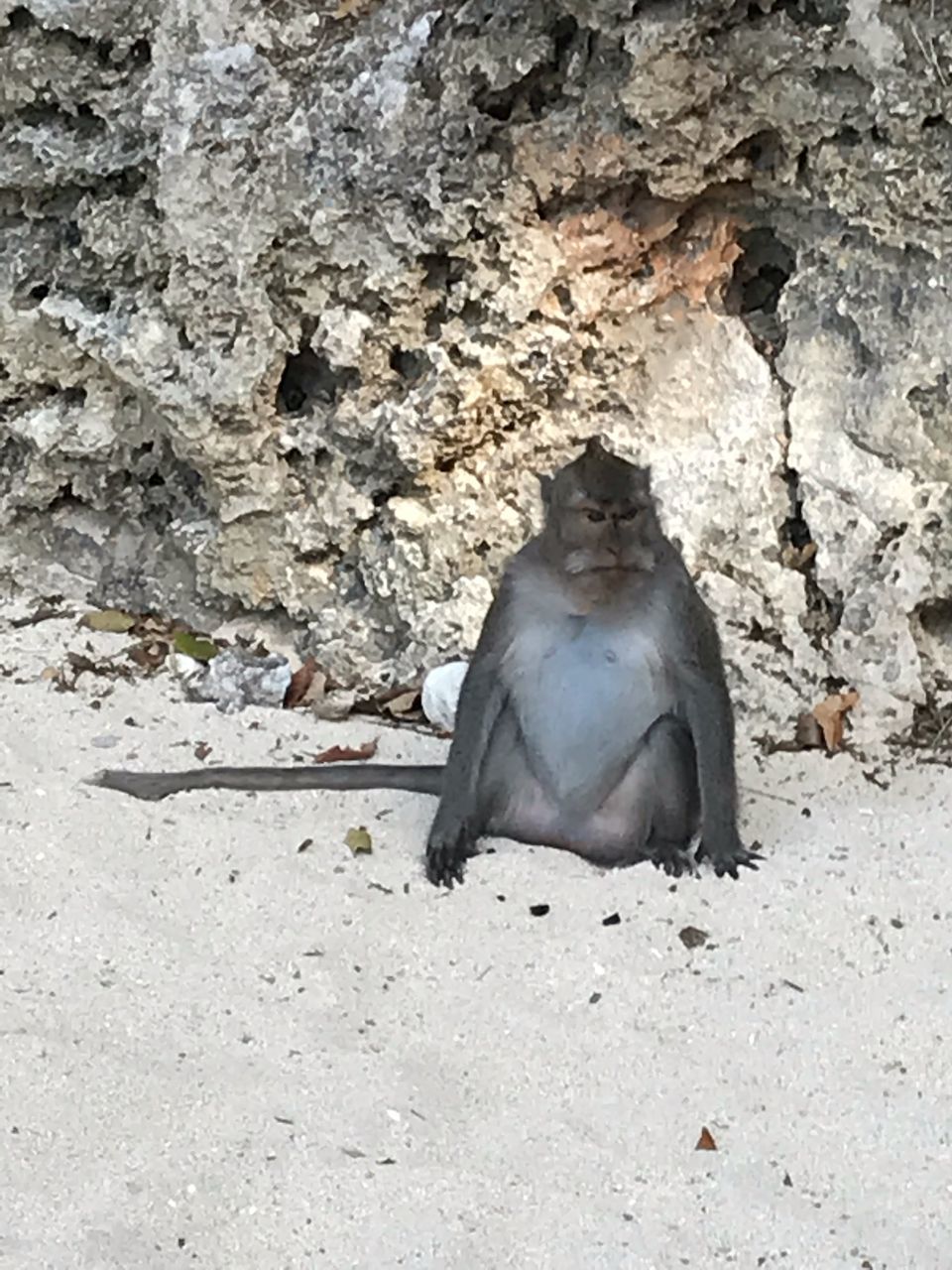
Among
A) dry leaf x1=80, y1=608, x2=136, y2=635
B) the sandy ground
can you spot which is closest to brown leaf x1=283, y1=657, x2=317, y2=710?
dry leaf x1=80, y1=608, x2=136, y2=635

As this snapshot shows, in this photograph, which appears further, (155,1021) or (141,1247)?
(155,1021)

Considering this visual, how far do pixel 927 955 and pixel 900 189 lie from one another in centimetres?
179

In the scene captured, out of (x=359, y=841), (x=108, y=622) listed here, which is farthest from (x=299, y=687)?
(x=359, y=841)

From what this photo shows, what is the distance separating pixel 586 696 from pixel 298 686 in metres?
1.10

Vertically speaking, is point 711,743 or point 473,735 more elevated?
point 711,743

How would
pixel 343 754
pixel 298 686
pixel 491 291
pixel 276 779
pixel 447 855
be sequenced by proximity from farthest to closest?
pixel 298 686
pixel 491 291
pixel 343 754
pixel 276 779
pixel 447 855

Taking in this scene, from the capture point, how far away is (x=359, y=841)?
3.79m

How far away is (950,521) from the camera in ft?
14.1

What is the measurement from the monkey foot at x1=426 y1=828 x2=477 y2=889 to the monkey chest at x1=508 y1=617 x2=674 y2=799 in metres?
0.24

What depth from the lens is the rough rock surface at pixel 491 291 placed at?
4.22 meters

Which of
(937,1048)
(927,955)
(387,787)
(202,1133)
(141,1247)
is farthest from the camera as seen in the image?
(387,787)

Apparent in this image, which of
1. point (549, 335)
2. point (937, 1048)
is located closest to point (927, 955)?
point (937, 1048)

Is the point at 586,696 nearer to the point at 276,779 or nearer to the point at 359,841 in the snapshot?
the point at 359,841

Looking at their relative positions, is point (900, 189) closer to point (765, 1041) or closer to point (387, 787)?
point (387, 787)
